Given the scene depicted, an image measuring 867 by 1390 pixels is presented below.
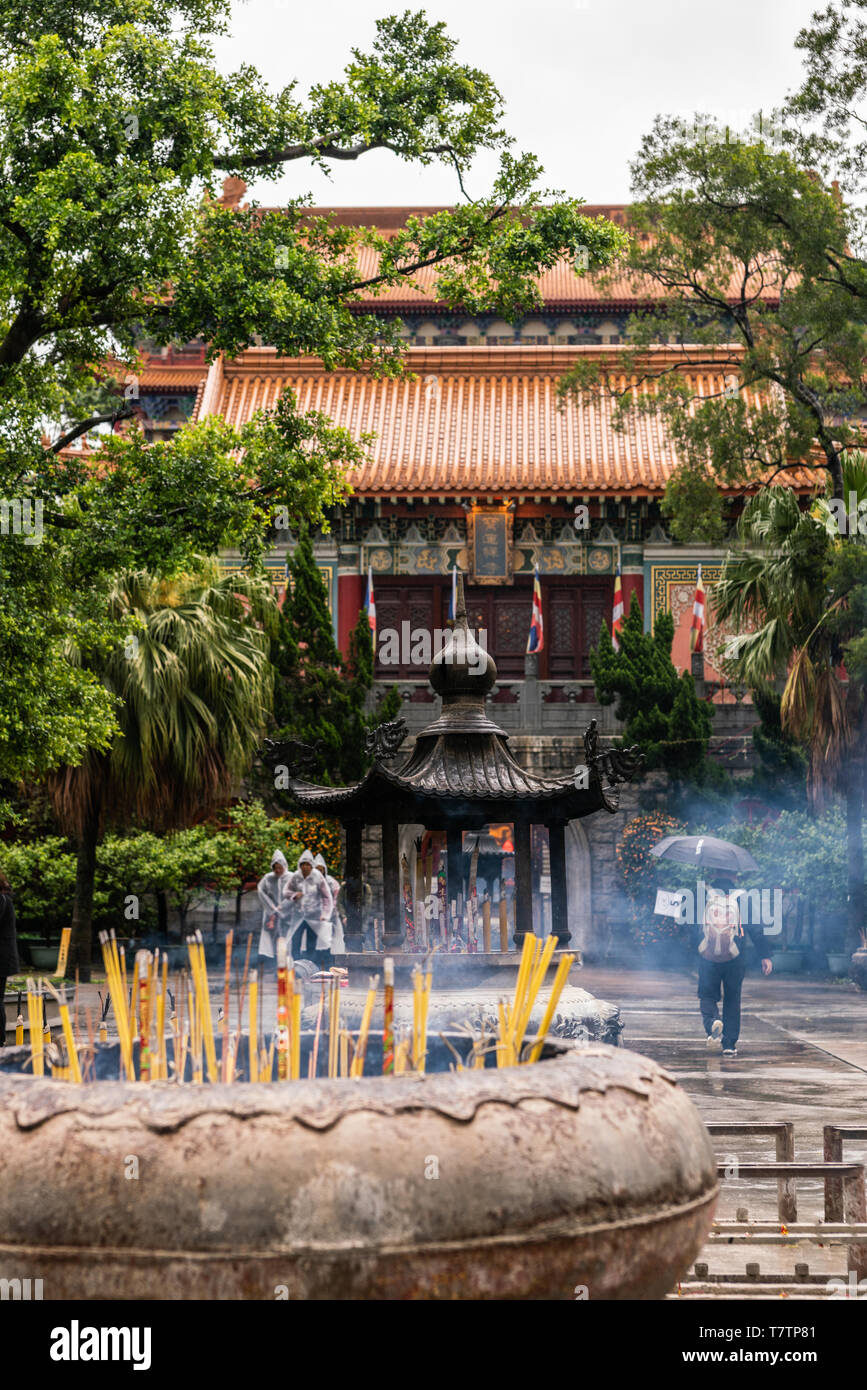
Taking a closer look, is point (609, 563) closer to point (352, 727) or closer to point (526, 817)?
point (352, 727)

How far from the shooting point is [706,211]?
48.5 ft

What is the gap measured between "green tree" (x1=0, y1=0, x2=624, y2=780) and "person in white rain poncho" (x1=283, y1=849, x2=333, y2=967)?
5.87ft

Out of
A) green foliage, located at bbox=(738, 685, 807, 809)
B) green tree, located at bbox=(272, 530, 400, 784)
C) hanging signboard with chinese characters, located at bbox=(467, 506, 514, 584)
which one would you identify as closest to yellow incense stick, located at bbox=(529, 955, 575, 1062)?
green tree, located at bbox=(272, 530, 400, 784)

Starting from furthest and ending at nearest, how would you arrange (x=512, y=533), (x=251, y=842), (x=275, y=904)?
(x=512, y=533)
(x=251, y=842)
(x=275, y=904)

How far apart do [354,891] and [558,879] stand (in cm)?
134

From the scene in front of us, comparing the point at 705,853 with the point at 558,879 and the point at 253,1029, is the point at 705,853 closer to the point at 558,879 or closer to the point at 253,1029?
the point at 558,879

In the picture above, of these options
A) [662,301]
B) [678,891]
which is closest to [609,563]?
[678,891]

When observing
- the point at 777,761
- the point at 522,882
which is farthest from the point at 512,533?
the point at 522,882

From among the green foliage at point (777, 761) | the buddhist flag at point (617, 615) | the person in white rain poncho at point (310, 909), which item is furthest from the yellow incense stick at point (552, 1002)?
the buddhist flag at point (617, 615)

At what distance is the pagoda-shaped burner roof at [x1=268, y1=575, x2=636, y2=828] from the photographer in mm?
8594

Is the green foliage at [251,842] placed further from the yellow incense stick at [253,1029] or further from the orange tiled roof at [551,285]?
the yellow incense stick at [253,1029]

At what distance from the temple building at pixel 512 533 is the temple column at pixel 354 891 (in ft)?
36.3

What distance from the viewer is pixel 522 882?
892cm

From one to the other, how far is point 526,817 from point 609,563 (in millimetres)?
14711
